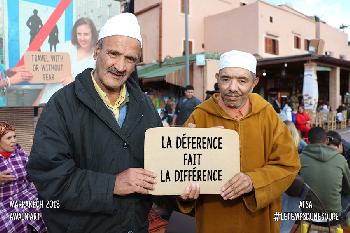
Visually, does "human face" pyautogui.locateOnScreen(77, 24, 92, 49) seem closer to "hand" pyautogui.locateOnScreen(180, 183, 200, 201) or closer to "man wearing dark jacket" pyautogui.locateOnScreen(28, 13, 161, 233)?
"man wearing dark jacket" pyautogui.locateOnScreen(28, 13, 161, 233)

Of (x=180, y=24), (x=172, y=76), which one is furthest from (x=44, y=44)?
(x=180, y=24)

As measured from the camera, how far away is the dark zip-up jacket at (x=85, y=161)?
61.4 inches

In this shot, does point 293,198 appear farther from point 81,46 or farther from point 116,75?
point 81,46

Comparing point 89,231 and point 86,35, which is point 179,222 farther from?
point 86,35

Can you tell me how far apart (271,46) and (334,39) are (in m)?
10.6

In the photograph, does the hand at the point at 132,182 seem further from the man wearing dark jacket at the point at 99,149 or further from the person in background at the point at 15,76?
the person in background at the point at 15,76

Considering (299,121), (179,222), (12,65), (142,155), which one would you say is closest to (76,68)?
(12,65)

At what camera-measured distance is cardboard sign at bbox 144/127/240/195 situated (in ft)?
5.75

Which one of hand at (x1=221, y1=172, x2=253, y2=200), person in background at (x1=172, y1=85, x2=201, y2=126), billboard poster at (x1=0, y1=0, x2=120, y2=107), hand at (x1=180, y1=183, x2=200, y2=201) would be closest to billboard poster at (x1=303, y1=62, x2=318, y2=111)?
person in background at (x1=172, y1=85, x2=201, y2=126)

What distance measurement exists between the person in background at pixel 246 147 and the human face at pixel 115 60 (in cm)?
55

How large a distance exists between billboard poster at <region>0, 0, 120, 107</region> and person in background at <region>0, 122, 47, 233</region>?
41 cm

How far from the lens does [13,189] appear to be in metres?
3.50

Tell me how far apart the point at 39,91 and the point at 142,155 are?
2.38m

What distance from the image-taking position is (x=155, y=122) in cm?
194
